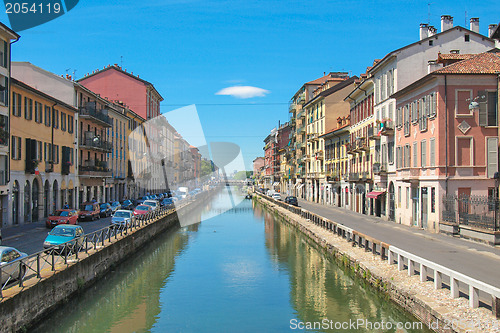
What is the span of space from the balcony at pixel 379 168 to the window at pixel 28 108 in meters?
28.1

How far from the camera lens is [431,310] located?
12.4 metres

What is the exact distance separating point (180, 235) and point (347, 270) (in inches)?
887

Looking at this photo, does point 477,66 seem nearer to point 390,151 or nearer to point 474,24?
point 390,151

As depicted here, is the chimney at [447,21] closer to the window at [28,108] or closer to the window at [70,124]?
the window at [28,108]

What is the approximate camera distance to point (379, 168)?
132 feet

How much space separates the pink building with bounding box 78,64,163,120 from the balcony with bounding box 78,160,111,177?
25336mm

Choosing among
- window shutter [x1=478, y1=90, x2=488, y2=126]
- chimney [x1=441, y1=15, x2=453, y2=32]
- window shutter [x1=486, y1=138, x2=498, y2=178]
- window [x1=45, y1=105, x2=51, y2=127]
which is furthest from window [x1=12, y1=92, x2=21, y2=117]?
chimney [x1=441, y1=15, x2=453, y2=32]

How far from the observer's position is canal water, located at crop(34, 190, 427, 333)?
49.2 ft

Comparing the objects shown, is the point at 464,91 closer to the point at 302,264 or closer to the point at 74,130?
the point at 302,264

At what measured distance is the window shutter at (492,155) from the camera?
2761 cm

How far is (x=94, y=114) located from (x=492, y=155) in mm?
39324

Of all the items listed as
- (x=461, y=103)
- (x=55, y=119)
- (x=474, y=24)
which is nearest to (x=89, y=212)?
(x=55, y=119)

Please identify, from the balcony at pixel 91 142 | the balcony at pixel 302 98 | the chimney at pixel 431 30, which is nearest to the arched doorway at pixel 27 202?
the balcony at pixel 91 142

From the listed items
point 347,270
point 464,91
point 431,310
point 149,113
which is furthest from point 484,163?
point 149,113
